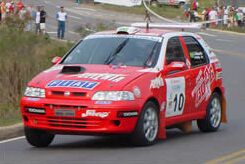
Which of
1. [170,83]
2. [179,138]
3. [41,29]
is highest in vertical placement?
[170,83]

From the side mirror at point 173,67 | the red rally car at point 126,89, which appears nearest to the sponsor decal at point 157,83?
the red rally car at point 126,89

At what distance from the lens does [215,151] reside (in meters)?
11.5

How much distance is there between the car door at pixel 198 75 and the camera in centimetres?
1316

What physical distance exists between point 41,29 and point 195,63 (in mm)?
25846

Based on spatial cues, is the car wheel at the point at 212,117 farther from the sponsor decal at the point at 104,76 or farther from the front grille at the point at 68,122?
the front grille at the point at 68,122

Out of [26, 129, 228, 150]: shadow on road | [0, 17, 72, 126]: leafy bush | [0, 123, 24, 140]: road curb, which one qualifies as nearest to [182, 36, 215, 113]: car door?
[26, 129, 228, 150]: shadow on road

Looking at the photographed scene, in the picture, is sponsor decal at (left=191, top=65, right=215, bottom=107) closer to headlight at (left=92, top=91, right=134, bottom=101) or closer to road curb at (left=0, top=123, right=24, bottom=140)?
headlight at (left=92, top=91, right=134, bottom=101)

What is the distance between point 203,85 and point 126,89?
2.50m

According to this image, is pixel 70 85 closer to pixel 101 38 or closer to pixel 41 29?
pixel 101 38

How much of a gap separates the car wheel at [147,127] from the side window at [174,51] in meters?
1.04

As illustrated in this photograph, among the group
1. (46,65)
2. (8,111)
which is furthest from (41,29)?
(8,111)

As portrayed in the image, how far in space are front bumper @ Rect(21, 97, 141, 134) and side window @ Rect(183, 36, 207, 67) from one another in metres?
2.30

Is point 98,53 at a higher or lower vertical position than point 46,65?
higher

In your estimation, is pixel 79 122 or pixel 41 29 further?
pixel 41 29
